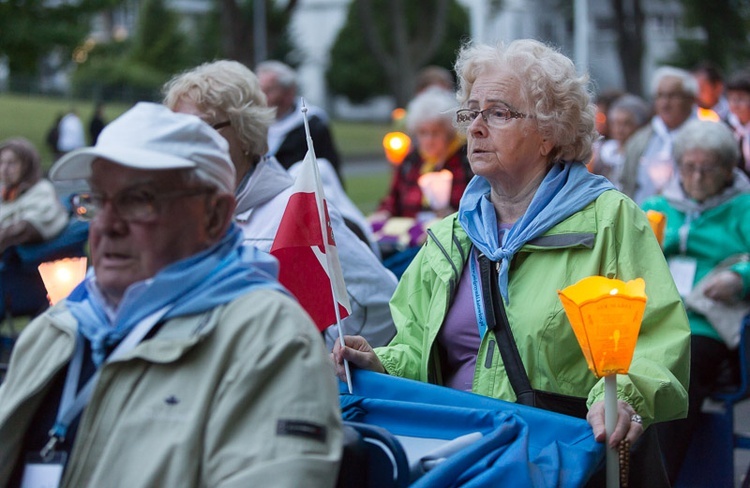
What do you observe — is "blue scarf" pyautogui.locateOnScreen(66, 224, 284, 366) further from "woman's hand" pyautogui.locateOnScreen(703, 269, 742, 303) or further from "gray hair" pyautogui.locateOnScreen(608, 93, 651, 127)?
"gray hair" pyautogui.locateOnScreen(608, 93, 651, 127)

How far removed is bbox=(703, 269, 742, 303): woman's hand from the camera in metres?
5.36

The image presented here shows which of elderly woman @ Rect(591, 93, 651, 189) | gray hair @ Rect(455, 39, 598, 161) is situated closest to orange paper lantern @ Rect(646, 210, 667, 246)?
gray hair @ Rect(455, 39, 598, 161)

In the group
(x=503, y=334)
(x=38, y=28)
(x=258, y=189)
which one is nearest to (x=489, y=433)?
(x=503, y=334)

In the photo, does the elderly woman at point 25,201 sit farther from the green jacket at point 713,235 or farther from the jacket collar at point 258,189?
the green jacket at point 713,235

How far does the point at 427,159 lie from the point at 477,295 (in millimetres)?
4469

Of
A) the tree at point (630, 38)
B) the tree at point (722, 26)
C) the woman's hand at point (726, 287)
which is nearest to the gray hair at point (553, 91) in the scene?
the woman's hand at point (726, 287)

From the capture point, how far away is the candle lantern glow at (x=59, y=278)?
4410 mm

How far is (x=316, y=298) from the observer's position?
13.1 feet

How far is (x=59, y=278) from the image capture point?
14.6 feet

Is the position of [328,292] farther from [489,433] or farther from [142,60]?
[142,60]

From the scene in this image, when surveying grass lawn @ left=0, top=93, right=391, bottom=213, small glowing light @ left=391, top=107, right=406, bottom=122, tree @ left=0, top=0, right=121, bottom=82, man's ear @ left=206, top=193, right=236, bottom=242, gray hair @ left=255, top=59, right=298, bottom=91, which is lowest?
grass lawn @ left=0, top=93, right=391, bottom=213

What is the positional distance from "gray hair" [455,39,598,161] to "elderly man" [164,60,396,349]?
99cm

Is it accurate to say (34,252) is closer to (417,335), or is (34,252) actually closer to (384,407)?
(417,335)

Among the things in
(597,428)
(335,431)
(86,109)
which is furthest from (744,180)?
(86,109)
